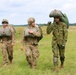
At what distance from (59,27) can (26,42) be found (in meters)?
1.63

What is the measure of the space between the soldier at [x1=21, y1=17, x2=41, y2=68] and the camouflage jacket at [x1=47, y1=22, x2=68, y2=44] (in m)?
0.66

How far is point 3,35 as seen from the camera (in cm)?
1573

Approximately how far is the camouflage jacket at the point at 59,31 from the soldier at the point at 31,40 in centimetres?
66

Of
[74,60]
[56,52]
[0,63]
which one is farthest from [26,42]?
[74,60]

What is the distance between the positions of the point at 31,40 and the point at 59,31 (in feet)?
4.29

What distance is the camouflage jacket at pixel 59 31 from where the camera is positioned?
556 inches

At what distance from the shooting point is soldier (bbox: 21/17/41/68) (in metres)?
14.5

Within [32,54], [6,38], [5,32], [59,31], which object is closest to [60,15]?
[59,31]

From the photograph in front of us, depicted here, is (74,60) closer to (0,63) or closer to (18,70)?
(0,63)

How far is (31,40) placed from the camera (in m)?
14.8

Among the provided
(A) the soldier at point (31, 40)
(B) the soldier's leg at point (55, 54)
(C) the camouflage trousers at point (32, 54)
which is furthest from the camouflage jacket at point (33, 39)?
(B) the soldier's leg at point (55, 54)

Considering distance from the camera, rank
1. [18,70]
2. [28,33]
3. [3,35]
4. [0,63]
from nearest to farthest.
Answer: [18,70] < [28,33] < [3,35] < [0,63]

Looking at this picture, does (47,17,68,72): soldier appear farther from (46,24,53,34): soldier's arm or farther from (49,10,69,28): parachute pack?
(49,10,69,28): parachute pack

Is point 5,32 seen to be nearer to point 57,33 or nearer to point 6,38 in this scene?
point 6,38
